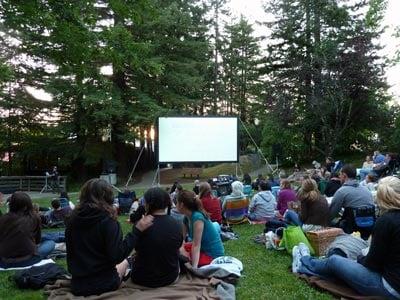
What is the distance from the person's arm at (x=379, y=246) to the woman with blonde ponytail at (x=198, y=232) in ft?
5.01

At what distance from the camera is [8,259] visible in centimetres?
478

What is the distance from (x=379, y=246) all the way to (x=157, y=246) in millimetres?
1760

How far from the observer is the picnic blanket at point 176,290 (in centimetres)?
337

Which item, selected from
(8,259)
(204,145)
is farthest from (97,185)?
(204,145)

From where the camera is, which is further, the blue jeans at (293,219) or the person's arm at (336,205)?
the blue jeans at (293,219)

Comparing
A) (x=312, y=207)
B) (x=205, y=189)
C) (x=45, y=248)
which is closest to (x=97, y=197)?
(x=45, y=248)

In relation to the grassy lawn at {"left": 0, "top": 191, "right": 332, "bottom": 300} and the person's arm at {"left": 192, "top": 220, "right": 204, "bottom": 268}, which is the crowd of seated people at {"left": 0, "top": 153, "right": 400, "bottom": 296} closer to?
the person's arm at {"left": 192, "top": 220, "right": 204, "bottom": 268}

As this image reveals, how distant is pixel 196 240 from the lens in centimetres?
409

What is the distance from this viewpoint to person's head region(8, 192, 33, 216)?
15.4 ft

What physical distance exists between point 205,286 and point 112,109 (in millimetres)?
15369

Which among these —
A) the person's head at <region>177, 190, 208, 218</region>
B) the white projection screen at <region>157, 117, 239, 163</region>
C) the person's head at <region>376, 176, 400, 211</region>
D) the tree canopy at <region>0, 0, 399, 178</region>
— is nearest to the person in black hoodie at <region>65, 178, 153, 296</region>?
the person's head at <region>177, 190, 208, 218</region>

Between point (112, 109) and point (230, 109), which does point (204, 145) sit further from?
point (230, 109)

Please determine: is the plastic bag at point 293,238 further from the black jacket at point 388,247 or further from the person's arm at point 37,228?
the person's arm at point 37,228

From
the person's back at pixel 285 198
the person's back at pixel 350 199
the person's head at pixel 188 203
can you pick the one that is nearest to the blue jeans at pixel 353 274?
the person's head at pixel 188 203
